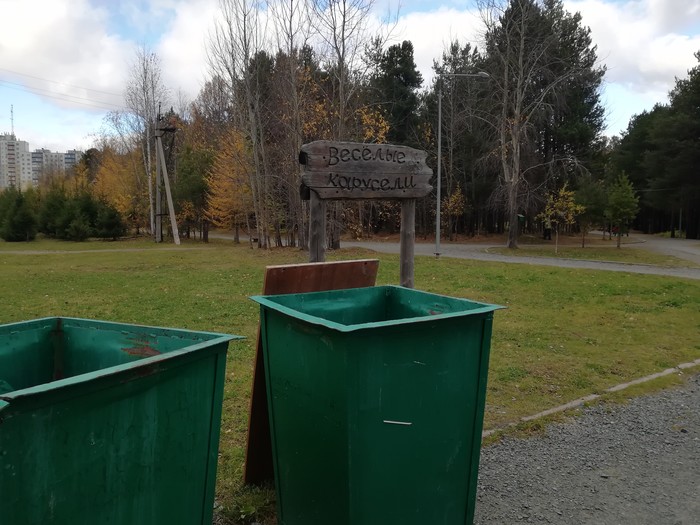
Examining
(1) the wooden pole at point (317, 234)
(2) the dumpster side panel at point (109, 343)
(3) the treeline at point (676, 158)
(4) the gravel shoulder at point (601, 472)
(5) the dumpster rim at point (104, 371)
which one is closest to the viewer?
(5) the dumpster rim at point (104, 371)

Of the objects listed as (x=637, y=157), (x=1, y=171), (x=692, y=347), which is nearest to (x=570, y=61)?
(x=637, y=157)

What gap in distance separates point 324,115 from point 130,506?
24.7 metres

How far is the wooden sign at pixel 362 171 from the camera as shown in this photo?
170 inches

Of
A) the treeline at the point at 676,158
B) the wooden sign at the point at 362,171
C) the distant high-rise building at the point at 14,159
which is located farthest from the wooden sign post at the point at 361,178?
the distant high-rise building at the point at 14,159

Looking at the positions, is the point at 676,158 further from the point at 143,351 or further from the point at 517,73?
the point at 143,351

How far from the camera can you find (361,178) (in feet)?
14.9

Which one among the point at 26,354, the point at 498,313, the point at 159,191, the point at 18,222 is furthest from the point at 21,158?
the point at 26,354

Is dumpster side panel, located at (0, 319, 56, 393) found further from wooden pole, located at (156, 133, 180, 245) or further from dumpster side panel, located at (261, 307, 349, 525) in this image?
wooden pole, located at (156, 133, 180, 245)

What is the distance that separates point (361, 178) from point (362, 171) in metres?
0.06

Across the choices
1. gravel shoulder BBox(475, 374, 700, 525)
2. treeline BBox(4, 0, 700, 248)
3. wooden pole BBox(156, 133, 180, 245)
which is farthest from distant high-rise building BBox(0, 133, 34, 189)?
gravel shoulder BBox(475, 374, 700, 525)

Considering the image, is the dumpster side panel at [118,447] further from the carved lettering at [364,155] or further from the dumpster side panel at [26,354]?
the carved lettering at [364,155]

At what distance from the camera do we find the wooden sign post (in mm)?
4320

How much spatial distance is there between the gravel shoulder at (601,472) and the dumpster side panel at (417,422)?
786 mm

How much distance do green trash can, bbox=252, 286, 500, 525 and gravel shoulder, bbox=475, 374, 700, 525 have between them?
854mm
